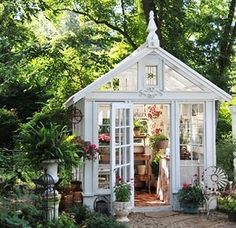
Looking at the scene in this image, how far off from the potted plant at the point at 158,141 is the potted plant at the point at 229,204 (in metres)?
1.85

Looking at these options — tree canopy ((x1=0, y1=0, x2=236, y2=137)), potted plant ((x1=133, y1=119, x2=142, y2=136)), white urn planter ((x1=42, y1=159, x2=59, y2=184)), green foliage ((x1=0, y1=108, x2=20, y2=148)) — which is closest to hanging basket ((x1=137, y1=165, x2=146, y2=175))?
potted plant ((x1=133, y1=119, x2=142, y2=136))

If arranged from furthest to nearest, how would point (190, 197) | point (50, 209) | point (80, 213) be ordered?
point (190, 197)
point (80, 213)
point (50, 209)

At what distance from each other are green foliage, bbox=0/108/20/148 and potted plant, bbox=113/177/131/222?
716cm

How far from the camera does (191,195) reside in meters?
8.06

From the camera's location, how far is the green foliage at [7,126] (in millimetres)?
14109

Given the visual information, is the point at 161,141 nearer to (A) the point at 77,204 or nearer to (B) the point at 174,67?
(B) the point at 174,67

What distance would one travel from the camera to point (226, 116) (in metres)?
15.3

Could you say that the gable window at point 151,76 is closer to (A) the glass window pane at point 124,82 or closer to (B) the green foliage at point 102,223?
(A) the glass window pane at point 124,82

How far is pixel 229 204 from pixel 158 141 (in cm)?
259

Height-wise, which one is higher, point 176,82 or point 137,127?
point 176,82

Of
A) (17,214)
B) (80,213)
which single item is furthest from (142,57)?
(17,214)

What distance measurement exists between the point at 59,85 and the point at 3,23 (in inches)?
201

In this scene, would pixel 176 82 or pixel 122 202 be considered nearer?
pixel 122 202

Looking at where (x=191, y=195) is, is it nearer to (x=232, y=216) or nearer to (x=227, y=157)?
(x=232, y=216)
